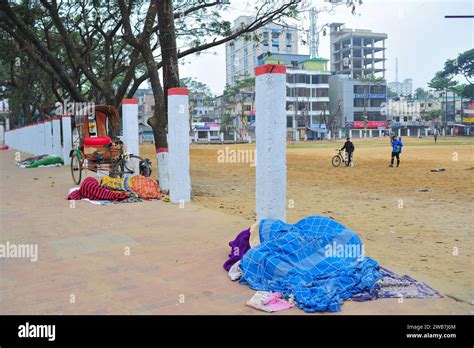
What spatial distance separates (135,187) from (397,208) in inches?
224

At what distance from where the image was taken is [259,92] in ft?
19.2

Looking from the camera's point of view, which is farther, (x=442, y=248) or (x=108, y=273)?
(x=442, y=248)

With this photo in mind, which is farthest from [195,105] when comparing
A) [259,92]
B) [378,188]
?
[259,92]

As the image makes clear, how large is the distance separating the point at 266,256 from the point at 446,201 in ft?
23.5

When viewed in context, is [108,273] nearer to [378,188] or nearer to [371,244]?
[371,244]

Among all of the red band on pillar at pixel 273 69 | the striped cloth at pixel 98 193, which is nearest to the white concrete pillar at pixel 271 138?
the red band on pillar at pixel 273 69

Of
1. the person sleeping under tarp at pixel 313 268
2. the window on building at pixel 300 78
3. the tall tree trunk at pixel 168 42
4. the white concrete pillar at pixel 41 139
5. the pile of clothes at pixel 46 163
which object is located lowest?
the person sleeping under tarp at pixel 313 268

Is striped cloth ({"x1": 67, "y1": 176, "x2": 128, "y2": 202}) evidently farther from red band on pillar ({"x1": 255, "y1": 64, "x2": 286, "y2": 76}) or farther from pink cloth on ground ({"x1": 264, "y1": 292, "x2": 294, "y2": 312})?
pink cloth on ground ({"x1": 264, "y1": 292, "x2": 294, "y2": 312})

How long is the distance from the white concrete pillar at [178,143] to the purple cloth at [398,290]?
19.2ft

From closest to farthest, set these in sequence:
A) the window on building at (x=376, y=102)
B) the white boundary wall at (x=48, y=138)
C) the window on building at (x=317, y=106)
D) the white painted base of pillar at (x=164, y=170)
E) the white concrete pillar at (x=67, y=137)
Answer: the white painted base of pillar at (x=164, y=170)
the white concrete pillar at (x=67, y=137)
the white boundary wall at (x=48, y=138)
the window on building at (x=317, y=106)
the window on building at (x=376, y=102)

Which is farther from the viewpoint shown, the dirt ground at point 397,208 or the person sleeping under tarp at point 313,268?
the dirt ground at point 397,208

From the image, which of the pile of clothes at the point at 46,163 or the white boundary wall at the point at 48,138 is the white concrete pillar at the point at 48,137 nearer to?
the white boundary wall at the point at 48,138

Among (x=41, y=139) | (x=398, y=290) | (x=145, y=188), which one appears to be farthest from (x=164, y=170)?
(x=41, y=139)

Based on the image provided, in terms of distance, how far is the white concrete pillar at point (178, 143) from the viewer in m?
9.41
